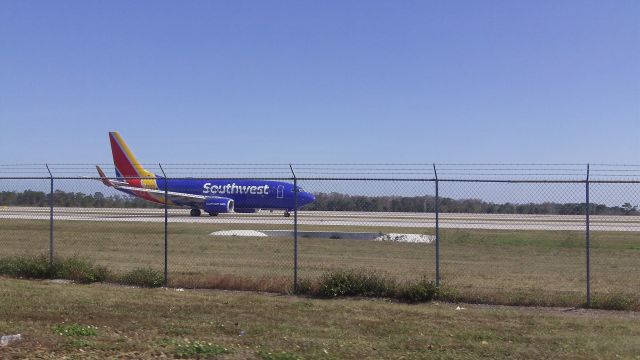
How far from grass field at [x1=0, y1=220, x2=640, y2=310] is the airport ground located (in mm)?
26

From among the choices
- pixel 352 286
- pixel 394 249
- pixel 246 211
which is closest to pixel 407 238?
pixel 394 249

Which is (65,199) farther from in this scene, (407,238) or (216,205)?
(216,205)

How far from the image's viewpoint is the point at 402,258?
20500 millimetres

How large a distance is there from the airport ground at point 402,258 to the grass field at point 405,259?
3cm

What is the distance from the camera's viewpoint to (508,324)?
9586 mm

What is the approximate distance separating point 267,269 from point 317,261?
256cm

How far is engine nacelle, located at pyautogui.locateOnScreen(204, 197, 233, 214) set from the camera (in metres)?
47.8

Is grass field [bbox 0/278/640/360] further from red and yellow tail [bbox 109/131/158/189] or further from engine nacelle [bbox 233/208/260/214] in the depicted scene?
red and yellow tail [bbox 109/131/158/189]

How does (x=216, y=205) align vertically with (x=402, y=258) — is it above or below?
above

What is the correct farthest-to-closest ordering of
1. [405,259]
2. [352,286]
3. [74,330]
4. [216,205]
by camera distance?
[216,205] → [405,259] → [352,286] → [74,330]

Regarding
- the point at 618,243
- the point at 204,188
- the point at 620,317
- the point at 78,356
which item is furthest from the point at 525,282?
the point at 204,188

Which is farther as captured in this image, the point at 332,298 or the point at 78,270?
the point at 78,270

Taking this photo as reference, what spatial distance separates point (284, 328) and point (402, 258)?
38.7 feet

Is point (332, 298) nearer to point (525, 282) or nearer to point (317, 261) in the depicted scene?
point (525, 282)
